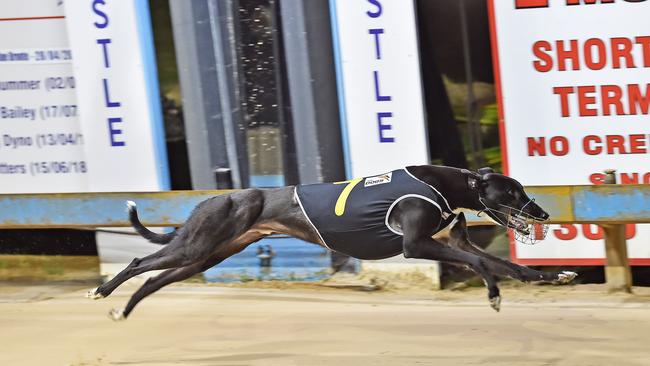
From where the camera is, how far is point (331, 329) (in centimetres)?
584

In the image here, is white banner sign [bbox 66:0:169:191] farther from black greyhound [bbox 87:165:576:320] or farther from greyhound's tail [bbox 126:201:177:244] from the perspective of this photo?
black greyhound [bbox 87:165:576:320]

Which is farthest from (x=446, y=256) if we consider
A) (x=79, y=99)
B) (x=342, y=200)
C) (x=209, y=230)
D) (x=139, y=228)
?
(x=79, y=99)

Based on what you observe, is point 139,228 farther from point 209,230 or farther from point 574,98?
point 574,98

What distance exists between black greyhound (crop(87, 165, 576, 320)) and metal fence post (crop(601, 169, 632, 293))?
1.31 metres

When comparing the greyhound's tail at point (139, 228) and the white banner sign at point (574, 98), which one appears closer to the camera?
the greyhound's tail at point (139, 228)

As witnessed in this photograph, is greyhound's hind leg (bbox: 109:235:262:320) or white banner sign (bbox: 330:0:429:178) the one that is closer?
greyhound's hind leg (bbox: 109:235:262:320)

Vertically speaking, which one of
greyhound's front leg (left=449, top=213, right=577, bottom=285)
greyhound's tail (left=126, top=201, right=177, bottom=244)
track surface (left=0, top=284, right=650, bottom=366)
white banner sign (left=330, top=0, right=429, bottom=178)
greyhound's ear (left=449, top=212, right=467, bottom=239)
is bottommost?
track surface (left=0, top=284, right=650, bottom=366)

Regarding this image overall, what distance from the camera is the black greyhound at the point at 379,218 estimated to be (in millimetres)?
4867

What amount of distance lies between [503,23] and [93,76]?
A: 263 cm

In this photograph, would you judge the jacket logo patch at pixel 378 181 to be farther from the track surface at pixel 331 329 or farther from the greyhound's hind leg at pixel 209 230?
the track surface at pixel 331 329

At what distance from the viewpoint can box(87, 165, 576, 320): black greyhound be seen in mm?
4867

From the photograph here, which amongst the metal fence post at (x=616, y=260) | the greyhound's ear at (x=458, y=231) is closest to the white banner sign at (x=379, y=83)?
the metal fence post at (x=616, y=260)

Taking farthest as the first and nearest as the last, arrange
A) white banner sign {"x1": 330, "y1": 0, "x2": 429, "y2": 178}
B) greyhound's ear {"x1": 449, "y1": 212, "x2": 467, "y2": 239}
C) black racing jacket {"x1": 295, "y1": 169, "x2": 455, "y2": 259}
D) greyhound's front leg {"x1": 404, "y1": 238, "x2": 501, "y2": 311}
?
white banner sign {"x1": 330, "y1": 0, "x2": 429, "y2": 178}
greyhound's ear {"x1": 449, "y1": 212, "x2": 467, "y2": 239}
black racing jacket {"x1": 295, "y1": 169, "x2": 455, "y2": 259}
greyhound's front leg {"x1": 404, "y1": 238, "x2": 501, "y2": 311}

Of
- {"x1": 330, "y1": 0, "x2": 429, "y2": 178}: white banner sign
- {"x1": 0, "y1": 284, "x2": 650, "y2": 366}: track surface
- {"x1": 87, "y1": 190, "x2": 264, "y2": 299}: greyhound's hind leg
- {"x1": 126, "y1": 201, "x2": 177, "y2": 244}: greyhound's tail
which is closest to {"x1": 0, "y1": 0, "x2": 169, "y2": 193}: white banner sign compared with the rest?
{"x1": 0, "y1": 284, "x2": 650, "y2": 366}: track surface
